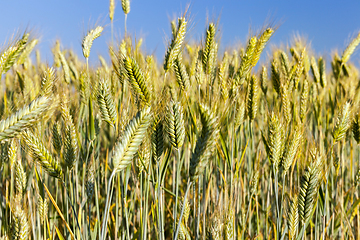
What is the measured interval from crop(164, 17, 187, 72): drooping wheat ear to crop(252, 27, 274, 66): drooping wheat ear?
1.43ft

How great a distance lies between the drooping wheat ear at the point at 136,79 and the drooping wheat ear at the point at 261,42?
2.35 ft

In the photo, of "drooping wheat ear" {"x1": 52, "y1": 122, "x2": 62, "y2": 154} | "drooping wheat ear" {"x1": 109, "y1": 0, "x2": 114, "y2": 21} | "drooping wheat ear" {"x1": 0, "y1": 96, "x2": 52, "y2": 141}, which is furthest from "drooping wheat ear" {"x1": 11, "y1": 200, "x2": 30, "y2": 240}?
"drooping wheat ear" {"x1": 109, "y1": 0, "x2": 114, "y2": 21}

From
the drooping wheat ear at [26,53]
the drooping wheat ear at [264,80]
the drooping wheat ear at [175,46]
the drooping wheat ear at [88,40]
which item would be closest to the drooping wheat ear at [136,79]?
the drooping wheat ear at [175,46]

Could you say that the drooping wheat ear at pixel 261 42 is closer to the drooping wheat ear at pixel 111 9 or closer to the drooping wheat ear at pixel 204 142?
the drooping wheat ear at pixel 204 142

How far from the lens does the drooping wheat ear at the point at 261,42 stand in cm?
156

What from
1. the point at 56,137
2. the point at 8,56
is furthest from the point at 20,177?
the point at 8,56

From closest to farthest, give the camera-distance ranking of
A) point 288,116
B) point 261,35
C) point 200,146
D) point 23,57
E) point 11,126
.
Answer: point 11,126 → point 200,146 → point 288,116 → point 261,35 → point 23,57

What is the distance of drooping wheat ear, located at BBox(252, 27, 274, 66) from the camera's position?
1.56 metres

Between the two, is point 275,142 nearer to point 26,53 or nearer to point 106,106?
point 106,106

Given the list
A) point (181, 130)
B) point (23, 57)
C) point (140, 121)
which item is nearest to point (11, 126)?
point (140, 121)

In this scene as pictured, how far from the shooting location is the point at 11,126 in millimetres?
839

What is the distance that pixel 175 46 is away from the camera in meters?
1.38

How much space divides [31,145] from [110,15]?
6.66ft

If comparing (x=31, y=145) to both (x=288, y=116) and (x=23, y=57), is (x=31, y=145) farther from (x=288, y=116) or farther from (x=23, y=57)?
(x=23, y=57)
